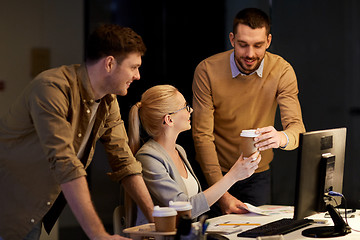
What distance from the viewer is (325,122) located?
534cm

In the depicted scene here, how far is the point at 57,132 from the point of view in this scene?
2.07m

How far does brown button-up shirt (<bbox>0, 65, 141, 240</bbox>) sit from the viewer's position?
6.81ft

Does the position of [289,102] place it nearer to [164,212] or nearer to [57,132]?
[164,212]

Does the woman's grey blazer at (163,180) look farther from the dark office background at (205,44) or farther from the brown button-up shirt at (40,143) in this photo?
the dark office background at (205,44)

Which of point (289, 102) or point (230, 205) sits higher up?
point (289, 102)

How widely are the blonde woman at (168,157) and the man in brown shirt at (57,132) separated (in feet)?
1.60

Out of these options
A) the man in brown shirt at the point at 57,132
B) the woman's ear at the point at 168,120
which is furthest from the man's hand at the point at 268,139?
the man in brown shirt at the point at 57,132

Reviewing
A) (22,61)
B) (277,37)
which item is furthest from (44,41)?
(277,37)

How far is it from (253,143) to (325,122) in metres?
2.82

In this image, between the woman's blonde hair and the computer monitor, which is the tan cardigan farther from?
the computer monitor

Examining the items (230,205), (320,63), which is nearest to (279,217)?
(230,205)

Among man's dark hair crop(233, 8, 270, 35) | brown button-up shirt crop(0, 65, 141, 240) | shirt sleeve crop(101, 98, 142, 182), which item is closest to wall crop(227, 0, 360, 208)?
man's dark hair crop(233, 8, 270, 35)

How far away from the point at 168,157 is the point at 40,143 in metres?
0.85

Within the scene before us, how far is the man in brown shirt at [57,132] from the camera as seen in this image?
81.3 inches
